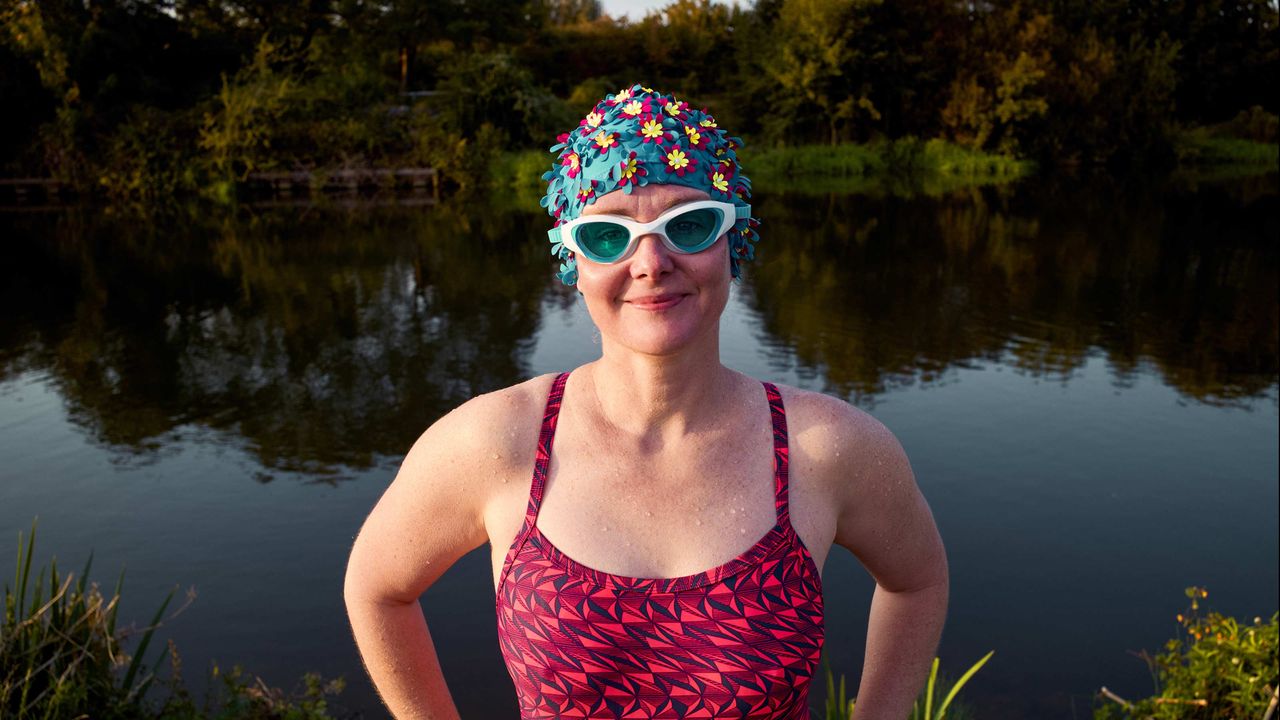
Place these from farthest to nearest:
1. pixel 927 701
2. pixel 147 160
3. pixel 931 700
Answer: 1. pixel 147 160
2. pixel 931 700
3. pixel 927 701

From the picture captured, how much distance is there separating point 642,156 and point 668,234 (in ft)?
0.48

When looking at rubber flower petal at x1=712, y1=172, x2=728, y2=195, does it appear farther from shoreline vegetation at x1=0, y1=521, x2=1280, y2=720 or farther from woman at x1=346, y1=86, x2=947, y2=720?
shoreline vegetation at x1=0, y1=521, x2=1280, y2=720

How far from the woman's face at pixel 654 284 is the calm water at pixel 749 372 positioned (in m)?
0.84

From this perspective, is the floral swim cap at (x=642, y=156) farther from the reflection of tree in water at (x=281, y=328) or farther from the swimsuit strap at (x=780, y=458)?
the reflection of tree in water at (x=281, y=328)

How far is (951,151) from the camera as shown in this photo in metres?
40.8

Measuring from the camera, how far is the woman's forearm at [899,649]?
7.47 ft

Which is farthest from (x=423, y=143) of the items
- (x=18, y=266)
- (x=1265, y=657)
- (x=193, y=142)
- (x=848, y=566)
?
(x=1265, y=657)

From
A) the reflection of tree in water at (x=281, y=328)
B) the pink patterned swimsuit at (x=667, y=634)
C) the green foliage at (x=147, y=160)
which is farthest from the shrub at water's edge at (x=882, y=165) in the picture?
the pink patterned swimsuit at (x=667, y=634)

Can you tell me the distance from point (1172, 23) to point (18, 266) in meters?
48.1

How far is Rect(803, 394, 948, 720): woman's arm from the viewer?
2082 millimetres

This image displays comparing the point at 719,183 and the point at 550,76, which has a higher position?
the point at 550,76

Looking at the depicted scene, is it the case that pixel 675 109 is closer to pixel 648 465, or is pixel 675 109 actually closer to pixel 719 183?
pixel 719 183

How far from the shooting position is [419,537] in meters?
2.08

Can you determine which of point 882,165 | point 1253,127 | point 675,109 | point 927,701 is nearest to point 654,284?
point 675,109
